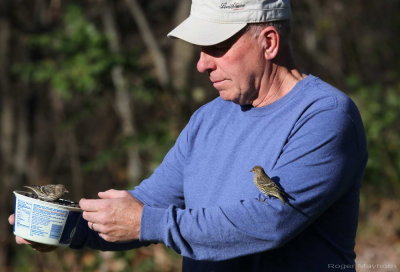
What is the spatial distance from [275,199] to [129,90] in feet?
17.9

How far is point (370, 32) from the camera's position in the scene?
403 inches

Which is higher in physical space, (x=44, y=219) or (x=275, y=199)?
(x=275, y=199)

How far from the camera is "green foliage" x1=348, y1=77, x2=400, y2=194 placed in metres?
7.47

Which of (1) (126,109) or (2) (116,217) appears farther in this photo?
(1) (126,109)

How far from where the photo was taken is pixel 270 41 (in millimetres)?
2723

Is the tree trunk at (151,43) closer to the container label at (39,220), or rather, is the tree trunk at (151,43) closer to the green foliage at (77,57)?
the green foliage at (77,57)

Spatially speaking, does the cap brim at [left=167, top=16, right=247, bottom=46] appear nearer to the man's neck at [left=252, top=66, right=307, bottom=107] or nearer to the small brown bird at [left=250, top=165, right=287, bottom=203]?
the man's neck at [left=252, top=66, right=307, bottom=107]

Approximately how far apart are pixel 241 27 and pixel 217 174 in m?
0.53

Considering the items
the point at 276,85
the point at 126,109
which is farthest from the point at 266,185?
the point at 126,109

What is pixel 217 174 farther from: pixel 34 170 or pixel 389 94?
pixel 34 170

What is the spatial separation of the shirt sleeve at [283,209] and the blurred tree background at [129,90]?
15.0ft

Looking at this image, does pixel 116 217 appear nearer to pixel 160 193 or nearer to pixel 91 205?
pixel 91 205

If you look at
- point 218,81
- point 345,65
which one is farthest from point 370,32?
point 218,81

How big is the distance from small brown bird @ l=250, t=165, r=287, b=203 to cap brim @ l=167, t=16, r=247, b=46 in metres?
0.50
